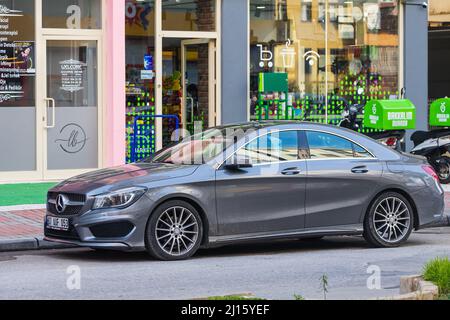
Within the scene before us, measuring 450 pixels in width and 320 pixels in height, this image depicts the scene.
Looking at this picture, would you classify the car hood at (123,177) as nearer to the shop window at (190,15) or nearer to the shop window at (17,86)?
the shop window at (17,86)

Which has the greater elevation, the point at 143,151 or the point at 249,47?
the point at 249,47

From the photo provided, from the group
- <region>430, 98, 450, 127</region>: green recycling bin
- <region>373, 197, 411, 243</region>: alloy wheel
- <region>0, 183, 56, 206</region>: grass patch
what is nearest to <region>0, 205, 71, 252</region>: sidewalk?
<region>0, 183, 56, 206</region>: grass patch

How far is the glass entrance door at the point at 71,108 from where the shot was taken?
18.5 meters

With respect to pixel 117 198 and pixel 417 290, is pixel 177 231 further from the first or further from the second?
pixel 417 290

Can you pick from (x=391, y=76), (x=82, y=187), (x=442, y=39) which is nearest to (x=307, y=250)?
(x=82, y=187)

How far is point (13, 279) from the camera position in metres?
10.1

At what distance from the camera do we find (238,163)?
1166cm

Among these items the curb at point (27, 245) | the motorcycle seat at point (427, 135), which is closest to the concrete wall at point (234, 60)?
the motorcycle seat at point (427, 135)

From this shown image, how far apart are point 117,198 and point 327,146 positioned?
105 inches

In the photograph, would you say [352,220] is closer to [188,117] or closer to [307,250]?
[307,250]

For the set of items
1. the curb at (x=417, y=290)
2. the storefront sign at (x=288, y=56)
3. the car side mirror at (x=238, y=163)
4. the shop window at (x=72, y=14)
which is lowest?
the curb at (x=417, y=290)

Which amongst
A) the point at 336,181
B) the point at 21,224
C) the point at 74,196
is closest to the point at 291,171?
the point at 336,181
